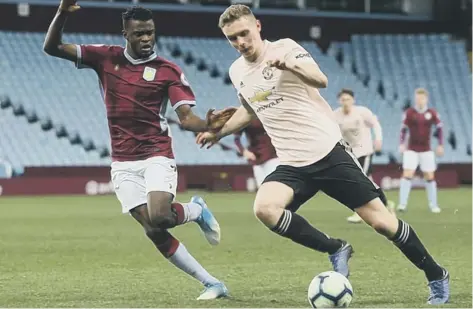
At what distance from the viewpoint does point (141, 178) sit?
7.92m

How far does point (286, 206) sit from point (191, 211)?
816 mm

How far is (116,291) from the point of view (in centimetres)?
815

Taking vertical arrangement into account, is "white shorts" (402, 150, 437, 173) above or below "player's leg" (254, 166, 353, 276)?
below

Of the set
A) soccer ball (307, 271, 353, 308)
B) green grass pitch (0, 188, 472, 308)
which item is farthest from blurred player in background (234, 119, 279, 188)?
soccer ball (307, 271, 353, 308)

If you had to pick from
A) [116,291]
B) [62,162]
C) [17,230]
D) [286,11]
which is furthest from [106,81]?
[286,11]

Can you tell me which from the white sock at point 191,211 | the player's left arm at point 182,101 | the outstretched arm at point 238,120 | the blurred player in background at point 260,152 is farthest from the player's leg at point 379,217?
the blurred player in background at point 260,152

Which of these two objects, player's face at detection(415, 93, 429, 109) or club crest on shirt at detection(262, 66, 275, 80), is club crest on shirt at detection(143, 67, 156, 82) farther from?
player's face at detection(415, 93, 429, 109)

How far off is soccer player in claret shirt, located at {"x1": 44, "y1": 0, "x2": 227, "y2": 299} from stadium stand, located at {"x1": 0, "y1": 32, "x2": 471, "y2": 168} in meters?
18.3

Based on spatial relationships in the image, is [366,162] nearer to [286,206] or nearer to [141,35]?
[286,206]

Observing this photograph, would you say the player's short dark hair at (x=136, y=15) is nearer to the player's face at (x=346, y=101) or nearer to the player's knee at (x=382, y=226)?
the player's knee at (x=382, y=226)

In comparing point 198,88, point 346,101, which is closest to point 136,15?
point 346,101

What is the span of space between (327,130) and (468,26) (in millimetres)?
26856

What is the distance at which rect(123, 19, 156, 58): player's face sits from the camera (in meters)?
7.70

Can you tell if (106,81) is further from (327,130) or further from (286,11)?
(286,11)
